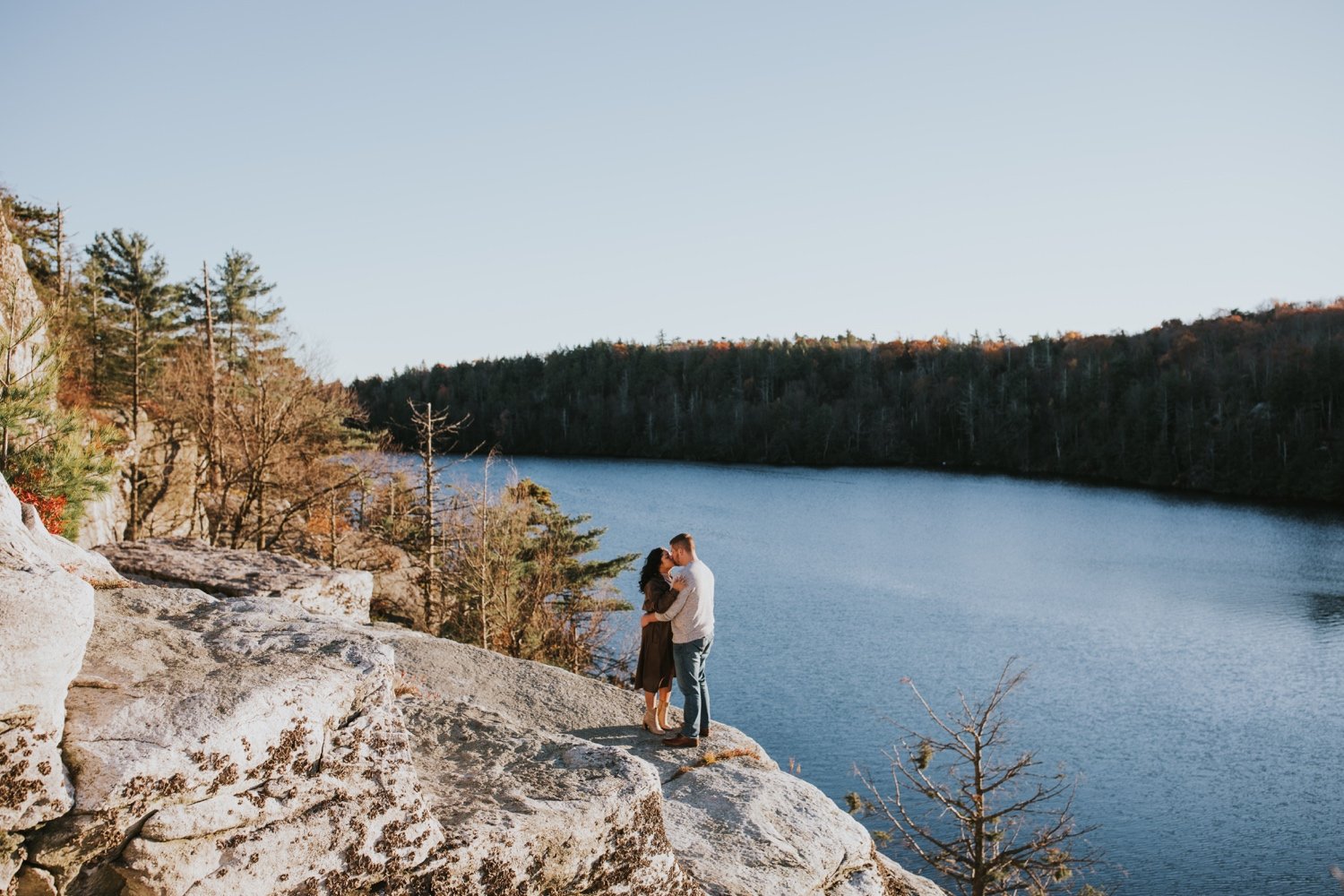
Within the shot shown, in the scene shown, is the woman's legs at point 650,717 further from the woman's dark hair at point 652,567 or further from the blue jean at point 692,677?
the woman's dark hair at point 652,567

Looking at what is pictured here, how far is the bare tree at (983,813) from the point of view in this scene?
12578 mm

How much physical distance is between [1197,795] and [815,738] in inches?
300

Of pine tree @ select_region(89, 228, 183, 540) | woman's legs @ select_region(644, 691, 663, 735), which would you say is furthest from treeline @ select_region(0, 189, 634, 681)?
woman's legs @ select_region(644, 691, 663, 735)

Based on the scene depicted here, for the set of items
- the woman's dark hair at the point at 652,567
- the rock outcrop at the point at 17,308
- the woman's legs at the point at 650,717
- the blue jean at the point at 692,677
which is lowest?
the woman's legs at the point at 650,717

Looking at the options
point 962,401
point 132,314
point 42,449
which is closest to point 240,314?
point 132,314

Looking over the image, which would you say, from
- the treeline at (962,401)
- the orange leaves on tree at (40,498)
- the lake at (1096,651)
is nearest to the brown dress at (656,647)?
the orange leaves on tree at (40,498)

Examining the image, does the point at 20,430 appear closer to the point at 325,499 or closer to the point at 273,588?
the point at 273,588

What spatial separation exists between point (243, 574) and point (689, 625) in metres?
4.85

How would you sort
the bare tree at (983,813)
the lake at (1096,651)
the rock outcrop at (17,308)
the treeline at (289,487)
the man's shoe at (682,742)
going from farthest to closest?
the treeline at (289,487), the lake at (1096,651), the bare tree at (983,813), the rock outcrop at (17,308), the man's shoe at (682,742)

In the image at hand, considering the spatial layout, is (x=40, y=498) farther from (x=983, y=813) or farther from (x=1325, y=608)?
(x=1325, y=608)

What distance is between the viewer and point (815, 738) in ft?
71.8

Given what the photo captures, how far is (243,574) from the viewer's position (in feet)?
33.2

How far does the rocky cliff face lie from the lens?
4.02m

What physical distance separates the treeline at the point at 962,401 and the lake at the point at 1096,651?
2079 cm
